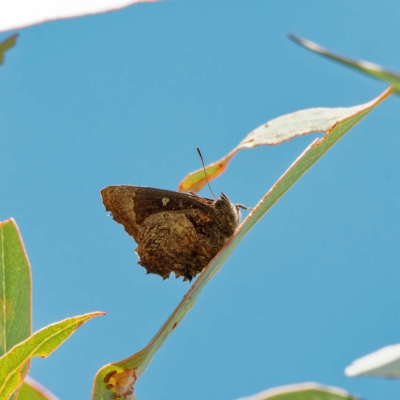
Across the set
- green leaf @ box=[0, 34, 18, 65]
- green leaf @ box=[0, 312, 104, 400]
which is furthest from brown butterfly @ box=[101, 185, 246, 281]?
green leaf @ box=[0, 312, 104, 400]

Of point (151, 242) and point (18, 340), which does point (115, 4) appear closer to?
point (18, 340)

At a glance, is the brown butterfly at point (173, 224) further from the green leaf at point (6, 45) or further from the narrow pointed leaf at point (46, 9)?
the narrow pointed leaf at point (46, 9)

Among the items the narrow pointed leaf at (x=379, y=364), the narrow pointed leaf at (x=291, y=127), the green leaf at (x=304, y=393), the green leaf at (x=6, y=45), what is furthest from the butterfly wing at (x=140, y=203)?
the narrow pointed leaf at (x=379, y=364)

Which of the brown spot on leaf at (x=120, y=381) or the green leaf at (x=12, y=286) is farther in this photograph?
the green leaf at (x=12, y=286)

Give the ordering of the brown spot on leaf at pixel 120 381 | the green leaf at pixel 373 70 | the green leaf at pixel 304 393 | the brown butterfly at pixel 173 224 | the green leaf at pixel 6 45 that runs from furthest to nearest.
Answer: the brown butterfly at pixel 173 224, the green leaf at pixel 6 45, the brown spot on leaf at pixel 120 381, the green leaf at pixel 304 393, the green leaf at pixel 373 70

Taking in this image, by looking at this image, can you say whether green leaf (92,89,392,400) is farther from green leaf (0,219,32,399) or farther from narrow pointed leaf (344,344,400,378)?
narrow pointed leaf (344,344,400,378)

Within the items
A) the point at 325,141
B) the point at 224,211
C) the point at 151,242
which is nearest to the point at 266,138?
the point at 325,141

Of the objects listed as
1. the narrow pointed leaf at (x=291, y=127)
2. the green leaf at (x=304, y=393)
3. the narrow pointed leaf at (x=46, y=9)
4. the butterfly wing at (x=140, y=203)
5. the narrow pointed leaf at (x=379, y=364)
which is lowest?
the green leaf at (x=304, y=393)
